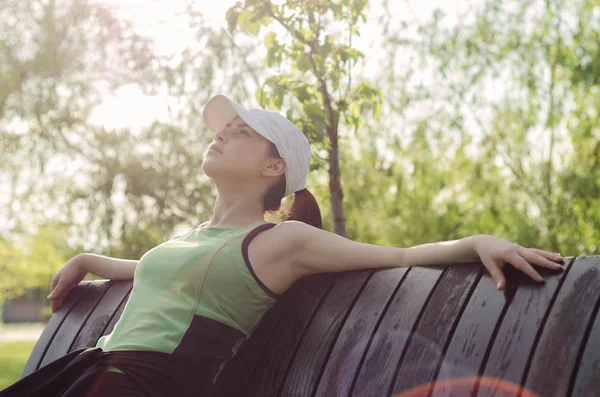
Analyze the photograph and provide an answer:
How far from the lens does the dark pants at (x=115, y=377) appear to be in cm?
212

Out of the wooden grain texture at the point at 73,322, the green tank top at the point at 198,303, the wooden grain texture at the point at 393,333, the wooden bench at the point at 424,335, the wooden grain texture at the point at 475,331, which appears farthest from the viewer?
the wooden grain texture at the point at 73,322

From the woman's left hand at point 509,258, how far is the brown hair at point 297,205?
0.86 metres

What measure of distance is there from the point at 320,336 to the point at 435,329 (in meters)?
0.41

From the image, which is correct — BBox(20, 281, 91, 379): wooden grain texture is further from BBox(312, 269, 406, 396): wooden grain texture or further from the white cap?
BBox(312, 269, 406, 396): wooden grain texture

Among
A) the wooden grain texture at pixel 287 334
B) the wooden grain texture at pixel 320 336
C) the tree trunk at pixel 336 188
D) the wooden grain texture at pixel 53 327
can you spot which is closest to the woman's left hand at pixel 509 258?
the wooden grain texture at pixel 320 336

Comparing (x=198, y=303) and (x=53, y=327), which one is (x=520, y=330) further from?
(x=53, y=327)

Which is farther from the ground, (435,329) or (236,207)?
(236,207)

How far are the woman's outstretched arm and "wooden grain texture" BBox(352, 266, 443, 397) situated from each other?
62 mm

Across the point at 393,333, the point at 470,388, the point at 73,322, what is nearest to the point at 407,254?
the point at 393,333

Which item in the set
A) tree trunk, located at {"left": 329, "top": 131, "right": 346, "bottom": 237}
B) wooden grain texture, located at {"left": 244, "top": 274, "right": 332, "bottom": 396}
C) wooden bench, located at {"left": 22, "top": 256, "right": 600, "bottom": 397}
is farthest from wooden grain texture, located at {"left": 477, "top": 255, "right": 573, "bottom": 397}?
tree trunk, located at {"left": 329, "top": 131, "right": 346, "bottom": 237}

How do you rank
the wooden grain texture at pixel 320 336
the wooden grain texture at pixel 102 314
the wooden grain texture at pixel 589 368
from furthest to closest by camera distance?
1. the wooden grain texture at pixel 102 314
2. the wooden grain texture at pixel 320 336
3. the wooden grain texture at pixel 589 368

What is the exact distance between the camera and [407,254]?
2.12m

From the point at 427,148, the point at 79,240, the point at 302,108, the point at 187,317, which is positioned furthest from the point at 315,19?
the point at 79,240

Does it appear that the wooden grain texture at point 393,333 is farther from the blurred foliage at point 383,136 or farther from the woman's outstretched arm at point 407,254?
the blurred foliage at point 383,136
